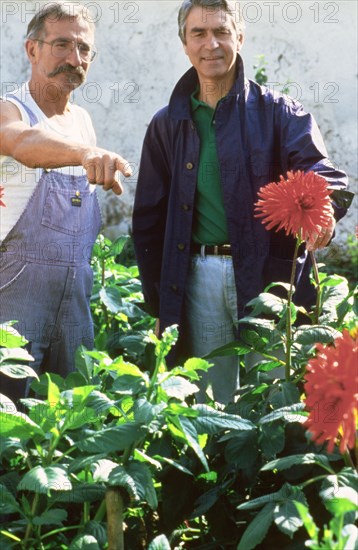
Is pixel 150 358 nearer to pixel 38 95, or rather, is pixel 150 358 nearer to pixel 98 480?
pixel 98 480

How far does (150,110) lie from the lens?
705 centimetres

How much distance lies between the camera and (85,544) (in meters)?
1.57

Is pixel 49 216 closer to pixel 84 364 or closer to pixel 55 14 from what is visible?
pixel 55 14

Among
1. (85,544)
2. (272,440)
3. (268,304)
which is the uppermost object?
(268,304)

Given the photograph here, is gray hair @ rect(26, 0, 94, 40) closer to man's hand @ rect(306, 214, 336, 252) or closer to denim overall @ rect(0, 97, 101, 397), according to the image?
denim overall @ rect(0, 97, 101, 397)

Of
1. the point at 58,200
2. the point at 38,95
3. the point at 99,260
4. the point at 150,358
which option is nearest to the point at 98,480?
the point at 150,358

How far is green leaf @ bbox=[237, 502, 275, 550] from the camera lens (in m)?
1.55

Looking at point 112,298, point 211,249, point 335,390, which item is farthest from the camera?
point 112,298

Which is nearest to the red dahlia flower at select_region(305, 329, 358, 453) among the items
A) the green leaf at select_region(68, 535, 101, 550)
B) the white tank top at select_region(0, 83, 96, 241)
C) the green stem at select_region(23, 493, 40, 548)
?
the green leaf at select_region(68, 535, 101, 550)

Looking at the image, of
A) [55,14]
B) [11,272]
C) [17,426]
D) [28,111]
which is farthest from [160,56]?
[17,426]

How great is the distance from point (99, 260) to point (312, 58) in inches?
148

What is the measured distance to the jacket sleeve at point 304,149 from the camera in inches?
105

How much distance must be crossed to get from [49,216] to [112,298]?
0.83 m

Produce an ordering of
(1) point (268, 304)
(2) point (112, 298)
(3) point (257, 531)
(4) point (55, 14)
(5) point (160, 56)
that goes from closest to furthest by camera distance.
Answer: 1. (3) point (257, 531)
2. (1) point (268, 304)
3. (4) point (55, 14)
4. (2) point (112, 298)
5. (5) point (160, 56)
